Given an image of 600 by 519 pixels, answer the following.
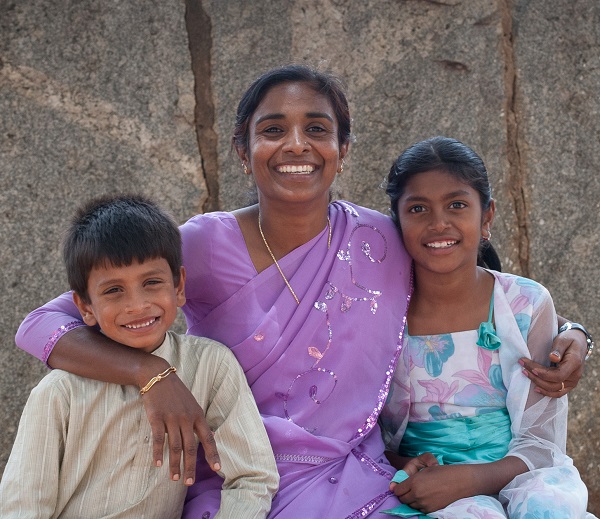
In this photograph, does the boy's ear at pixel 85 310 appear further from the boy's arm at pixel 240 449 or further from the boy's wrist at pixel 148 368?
the boy's arm at pixel 240 449

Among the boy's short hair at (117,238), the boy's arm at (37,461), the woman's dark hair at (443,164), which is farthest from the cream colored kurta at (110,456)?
the woman's dark hair at (443,164)

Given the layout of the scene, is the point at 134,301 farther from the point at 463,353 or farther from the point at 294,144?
the point at 463,353

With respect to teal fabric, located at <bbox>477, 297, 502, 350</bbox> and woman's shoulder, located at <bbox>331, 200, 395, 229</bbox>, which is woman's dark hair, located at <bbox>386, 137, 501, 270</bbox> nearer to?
woman's shoulder, located at <bbox>331, 200, 395, 229</bbox>

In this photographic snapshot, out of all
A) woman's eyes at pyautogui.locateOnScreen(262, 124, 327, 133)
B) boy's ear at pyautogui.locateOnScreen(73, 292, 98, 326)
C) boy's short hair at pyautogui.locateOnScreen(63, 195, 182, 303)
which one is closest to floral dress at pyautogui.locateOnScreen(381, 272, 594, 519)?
woman's eyes at pyautogui.locateOnScreen(262, 124, 327, 133)

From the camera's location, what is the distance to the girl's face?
211 centimetres

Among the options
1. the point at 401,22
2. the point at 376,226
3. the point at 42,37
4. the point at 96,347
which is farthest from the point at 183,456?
the point at 401,22

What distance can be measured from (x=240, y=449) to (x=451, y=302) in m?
0.68

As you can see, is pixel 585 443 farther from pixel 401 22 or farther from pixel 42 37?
pixel 42 37

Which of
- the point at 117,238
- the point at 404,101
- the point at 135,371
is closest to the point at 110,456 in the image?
the point at 135,371

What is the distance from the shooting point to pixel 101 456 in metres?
1.82

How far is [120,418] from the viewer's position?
72.2 inches

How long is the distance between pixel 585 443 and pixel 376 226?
1167 mm

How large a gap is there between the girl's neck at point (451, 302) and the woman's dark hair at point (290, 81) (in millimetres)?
434

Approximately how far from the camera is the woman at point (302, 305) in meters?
1.97
